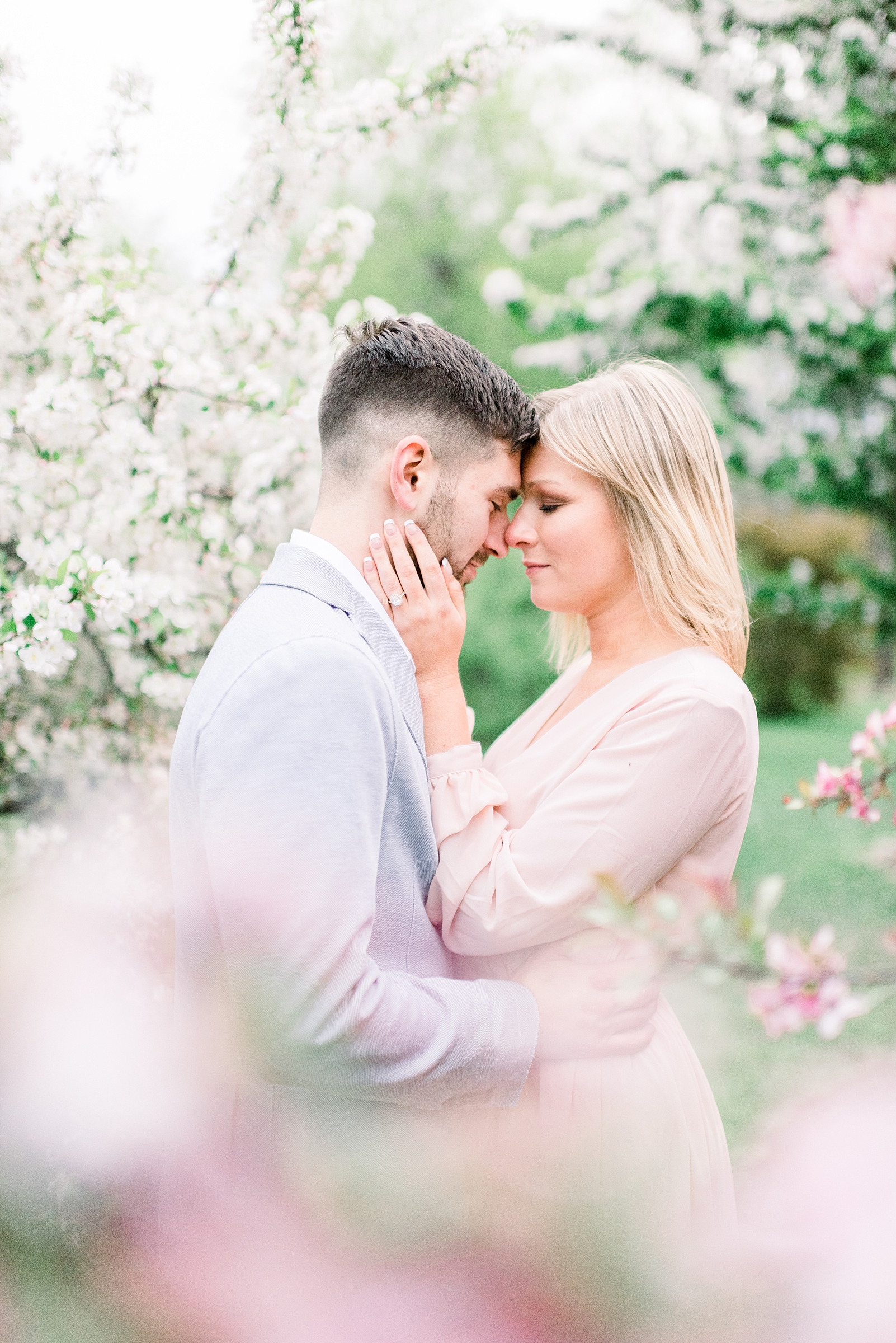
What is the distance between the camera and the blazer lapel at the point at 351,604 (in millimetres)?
1845

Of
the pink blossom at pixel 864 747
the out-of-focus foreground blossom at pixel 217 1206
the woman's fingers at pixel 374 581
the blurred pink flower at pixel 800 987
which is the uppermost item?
the pink blossom at pixel 864 747

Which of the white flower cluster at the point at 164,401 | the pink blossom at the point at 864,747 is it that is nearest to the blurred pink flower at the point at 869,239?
the pink blossom at the point at 864,747

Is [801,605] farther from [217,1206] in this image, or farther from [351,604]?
[217,1206]

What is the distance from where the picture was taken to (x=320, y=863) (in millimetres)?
1538

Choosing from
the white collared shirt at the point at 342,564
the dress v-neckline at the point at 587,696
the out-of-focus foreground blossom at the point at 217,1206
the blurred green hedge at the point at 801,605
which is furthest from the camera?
the blurred green hedge at the point at 801,605

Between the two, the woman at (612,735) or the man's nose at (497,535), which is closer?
the woman at (612,735)

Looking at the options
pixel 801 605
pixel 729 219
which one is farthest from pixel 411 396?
pixel 801 605

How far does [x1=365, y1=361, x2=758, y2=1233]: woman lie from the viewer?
6.11ft

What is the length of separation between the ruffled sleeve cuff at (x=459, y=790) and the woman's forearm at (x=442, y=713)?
3 cm

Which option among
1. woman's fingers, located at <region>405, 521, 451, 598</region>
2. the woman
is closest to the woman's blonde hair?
the woman

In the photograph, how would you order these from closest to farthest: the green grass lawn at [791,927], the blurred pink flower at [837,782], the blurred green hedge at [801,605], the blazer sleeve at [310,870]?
the blurred pink flower at [837,782], the blazer sleeve at [310,870], the green grass lawn at [791,927], the blurred green hedge at [801,605]

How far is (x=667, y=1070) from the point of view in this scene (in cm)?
206

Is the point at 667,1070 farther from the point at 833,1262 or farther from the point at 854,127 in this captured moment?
the point at 854,127

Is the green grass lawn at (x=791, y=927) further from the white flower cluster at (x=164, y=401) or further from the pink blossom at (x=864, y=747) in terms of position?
the white flower cluster at (x=164, y=401)
